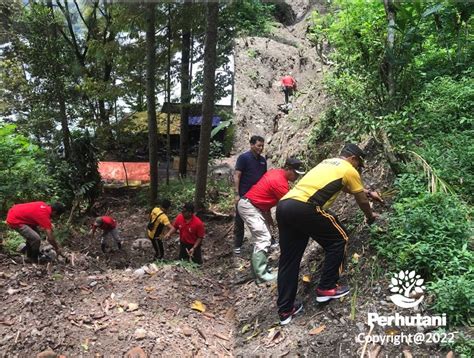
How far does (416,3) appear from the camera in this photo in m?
6.84

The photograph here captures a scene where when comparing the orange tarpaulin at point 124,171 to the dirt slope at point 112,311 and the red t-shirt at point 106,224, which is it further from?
the dirt slope at point 112,311

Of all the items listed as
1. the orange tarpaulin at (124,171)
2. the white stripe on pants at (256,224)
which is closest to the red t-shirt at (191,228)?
the white stripe on pants at (256,224)

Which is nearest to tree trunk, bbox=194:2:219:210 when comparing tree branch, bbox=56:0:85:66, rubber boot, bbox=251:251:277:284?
rubber boot, bbox=251:251:277:284

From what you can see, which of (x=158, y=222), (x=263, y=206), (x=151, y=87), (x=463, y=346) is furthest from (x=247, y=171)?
(x=151, y=87)

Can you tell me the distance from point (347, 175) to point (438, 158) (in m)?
1.81

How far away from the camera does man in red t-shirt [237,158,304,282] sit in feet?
19.1

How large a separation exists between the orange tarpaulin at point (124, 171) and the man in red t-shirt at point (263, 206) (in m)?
12.3

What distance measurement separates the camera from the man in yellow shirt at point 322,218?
4238 millimetres

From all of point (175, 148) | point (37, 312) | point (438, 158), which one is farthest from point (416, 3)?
point (175, 148)

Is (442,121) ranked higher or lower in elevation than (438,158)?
higher

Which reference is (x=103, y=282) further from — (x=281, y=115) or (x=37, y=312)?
(x=281, y=115)

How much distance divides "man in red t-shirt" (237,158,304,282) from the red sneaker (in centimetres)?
144

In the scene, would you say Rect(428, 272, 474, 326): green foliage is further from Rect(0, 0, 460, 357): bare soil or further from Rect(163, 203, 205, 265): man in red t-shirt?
Rect(163, 203, 205, 265): man in red t-shirt

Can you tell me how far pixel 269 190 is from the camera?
5.97 m
